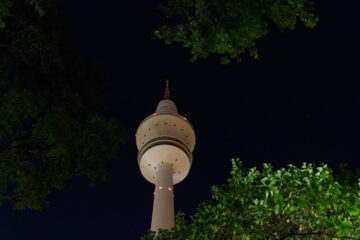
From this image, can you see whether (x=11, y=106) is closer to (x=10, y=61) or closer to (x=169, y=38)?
(x=10, y=61)

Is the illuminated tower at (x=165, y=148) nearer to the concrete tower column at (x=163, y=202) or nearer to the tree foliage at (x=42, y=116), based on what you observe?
the concrete tower column at (x=163, y=202)

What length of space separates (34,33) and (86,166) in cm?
515

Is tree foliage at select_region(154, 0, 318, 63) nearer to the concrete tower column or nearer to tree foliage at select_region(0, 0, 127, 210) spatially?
tree foliage at select_region(0, 0, 127, 210)

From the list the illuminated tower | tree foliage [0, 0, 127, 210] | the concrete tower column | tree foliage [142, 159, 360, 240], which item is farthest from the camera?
the illuminated tower

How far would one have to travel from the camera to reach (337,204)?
33.1ft

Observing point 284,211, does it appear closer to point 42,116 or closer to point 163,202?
point 42,116

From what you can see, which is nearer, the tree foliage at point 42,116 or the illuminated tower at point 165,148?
the tree foliage at point 42,116

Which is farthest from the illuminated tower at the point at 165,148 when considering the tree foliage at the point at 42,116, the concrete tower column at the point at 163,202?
the tree foliage at the point at 42,116

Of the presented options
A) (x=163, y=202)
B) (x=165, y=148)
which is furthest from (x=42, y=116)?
(x=165, y=148)

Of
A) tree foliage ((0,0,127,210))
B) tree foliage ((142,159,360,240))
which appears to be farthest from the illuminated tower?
tree foliage ((142,159,360,240))

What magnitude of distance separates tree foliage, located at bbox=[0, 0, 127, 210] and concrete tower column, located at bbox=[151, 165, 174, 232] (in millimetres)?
17076

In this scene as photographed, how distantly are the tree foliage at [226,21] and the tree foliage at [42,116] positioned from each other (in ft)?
14.5

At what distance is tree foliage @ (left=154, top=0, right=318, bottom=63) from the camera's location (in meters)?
9.85

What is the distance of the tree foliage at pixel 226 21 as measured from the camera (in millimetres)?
9852
